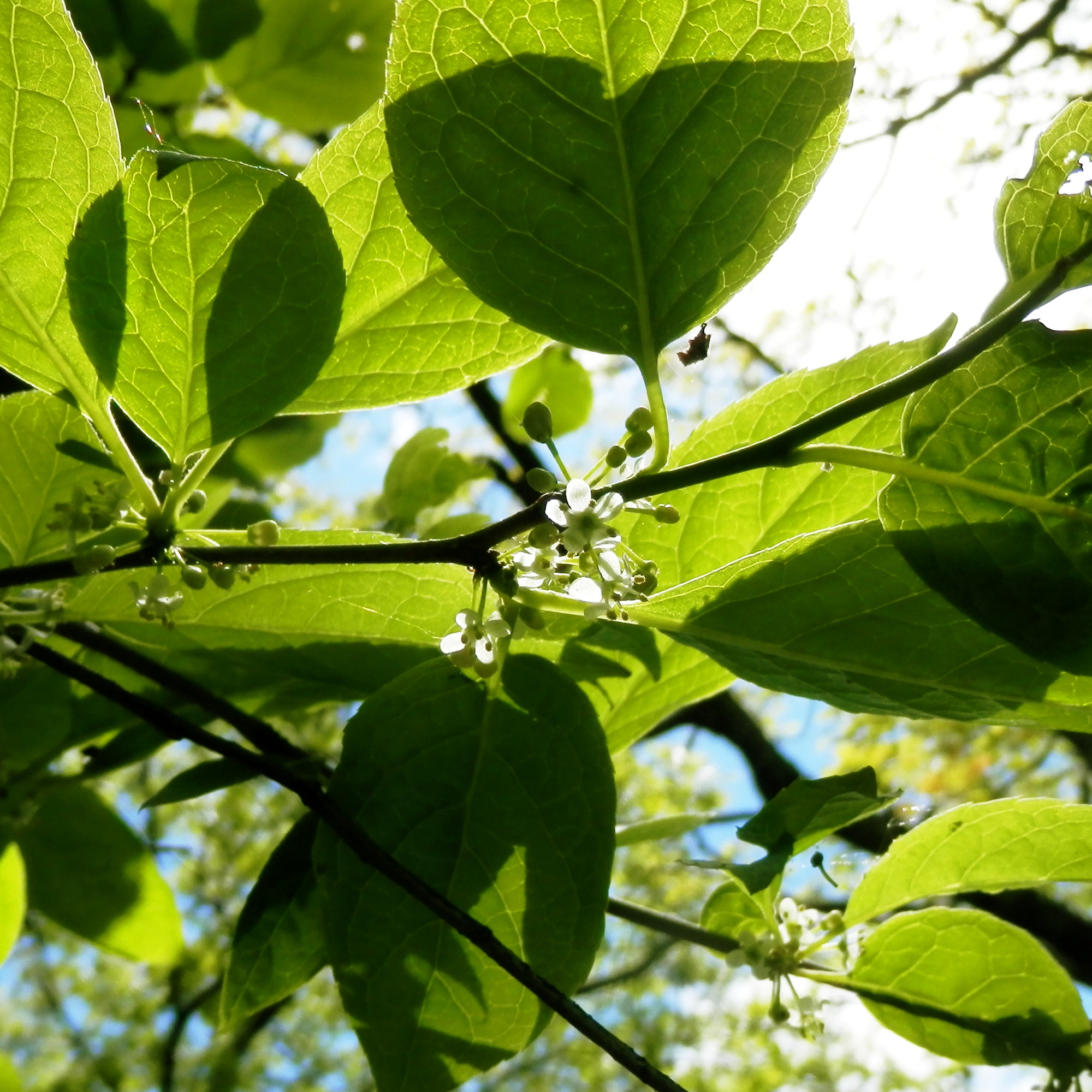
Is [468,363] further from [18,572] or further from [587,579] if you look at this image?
[18,572]

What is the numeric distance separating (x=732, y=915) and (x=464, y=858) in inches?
16.6

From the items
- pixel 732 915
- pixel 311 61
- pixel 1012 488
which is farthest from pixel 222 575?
pixel 311 61

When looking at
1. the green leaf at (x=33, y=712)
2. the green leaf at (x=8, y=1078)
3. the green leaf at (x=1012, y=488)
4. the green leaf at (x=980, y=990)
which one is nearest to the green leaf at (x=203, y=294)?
the green leaf at (x=1012, y=488)

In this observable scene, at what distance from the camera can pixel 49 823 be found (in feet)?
4.60

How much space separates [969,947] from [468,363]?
2.63 ft

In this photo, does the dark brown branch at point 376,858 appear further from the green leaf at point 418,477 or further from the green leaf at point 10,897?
the green leaf at point 418,477

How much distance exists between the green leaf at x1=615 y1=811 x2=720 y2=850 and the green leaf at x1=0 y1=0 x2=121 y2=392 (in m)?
0.81

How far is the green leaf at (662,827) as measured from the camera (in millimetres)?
1222

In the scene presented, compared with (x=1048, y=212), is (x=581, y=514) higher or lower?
lower

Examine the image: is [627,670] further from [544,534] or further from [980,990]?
[980,990]

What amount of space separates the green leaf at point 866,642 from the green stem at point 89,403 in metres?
0.44

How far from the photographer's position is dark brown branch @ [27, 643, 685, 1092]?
0.68m

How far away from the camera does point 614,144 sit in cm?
70

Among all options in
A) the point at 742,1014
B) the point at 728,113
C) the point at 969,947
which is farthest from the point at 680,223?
the point at 742,1014
